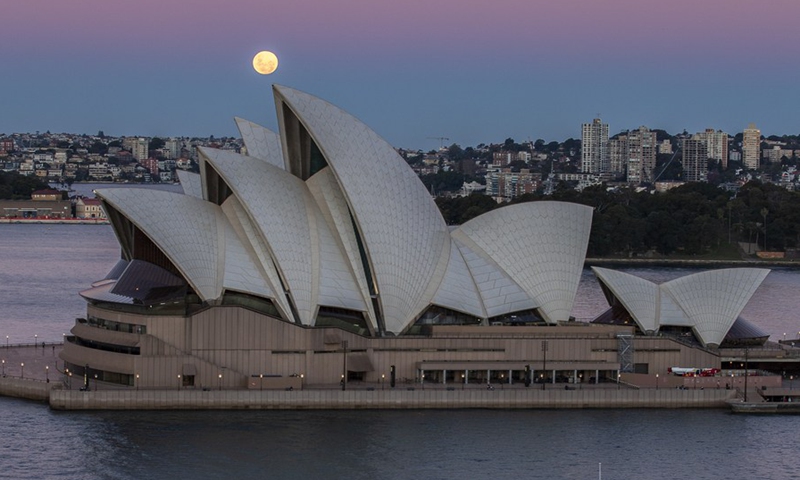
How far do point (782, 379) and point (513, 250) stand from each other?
9279 millimetres

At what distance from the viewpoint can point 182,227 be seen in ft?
146

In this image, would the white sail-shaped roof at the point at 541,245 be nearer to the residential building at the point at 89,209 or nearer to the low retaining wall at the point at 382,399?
the low retaining wall at the point at 382,399

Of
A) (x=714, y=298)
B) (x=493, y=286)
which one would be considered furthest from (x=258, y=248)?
Answer: (x=714, y=298)

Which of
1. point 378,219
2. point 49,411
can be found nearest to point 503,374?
point 378,219

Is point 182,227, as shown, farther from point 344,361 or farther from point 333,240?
point 344,361

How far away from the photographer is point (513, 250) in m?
48.3

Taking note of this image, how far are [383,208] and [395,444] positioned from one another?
373 inches

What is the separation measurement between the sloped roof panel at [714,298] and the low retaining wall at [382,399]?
4.04 meters

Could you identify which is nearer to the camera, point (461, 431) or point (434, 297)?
point (461, 431)

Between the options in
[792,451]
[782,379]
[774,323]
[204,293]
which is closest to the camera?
[792,451]

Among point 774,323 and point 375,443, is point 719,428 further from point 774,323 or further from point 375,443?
point 774,323

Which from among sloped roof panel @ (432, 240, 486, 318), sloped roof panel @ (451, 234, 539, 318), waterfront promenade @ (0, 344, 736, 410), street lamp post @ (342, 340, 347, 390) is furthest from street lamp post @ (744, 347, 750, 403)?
street lamp post @ (342, 340, 347, 390)

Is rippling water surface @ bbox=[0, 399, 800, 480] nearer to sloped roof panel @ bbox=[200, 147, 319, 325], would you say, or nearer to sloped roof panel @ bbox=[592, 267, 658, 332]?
sloped roof panel @ bbox=[200, 147, 319, 325]

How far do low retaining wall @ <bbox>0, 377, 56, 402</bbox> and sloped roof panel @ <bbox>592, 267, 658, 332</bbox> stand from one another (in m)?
17.7
